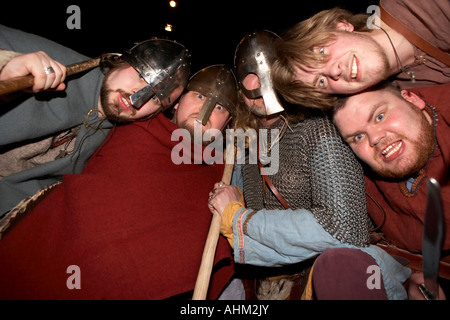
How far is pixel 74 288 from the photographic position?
127cm

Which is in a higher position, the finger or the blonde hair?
the finger

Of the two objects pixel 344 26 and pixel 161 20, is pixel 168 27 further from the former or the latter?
pixel 344 26

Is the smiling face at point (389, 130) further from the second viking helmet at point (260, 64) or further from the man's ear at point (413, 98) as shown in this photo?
the second viking helmet at point (260, 64)

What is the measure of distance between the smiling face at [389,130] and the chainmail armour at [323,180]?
12 cm

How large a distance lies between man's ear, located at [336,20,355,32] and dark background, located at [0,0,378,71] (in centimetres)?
271

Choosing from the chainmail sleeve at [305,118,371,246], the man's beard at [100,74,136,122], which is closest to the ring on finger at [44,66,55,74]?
the man's beard at [100,74,136,122]

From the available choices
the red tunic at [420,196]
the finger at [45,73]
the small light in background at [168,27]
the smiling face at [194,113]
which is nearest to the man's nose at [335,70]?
the red tunic at [420,196]

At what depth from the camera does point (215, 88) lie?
2047mm

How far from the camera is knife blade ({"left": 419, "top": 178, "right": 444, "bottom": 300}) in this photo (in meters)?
0.70

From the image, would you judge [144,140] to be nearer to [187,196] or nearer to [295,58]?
[187,196]

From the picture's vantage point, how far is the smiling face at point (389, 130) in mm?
1295

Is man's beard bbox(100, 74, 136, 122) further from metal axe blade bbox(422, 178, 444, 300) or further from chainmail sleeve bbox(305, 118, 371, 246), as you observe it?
metal axe blade bbox(422, 178, 444, 300)

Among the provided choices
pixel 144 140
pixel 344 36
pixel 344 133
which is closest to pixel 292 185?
pixel 344 133

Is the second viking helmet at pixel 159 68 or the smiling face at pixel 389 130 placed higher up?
the second viking helmet at pixel 159 68
